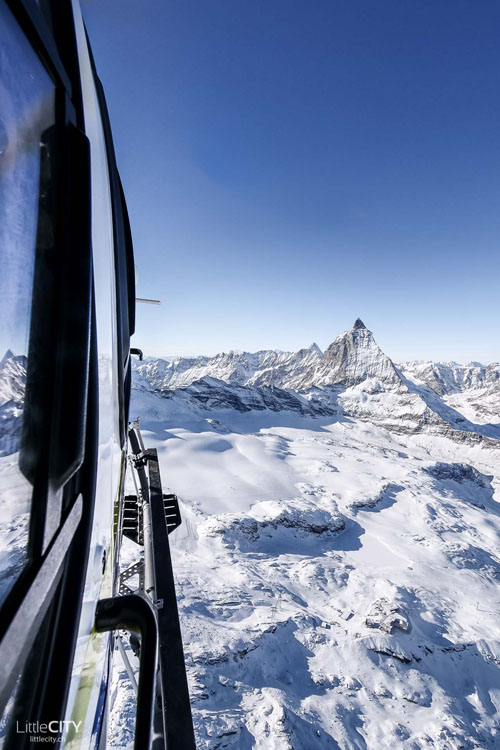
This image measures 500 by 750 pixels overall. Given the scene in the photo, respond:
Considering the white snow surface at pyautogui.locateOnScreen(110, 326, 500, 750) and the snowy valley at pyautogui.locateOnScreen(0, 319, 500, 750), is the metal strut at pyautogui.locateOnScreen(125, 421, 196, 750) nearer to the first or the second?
the snowy valley at pyautogui.locateOnScreen(0, 319, 500, 750)

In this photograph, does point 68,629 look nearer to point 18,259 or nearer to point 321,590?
point 18,259

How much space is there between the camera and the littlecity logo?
74 centimetres

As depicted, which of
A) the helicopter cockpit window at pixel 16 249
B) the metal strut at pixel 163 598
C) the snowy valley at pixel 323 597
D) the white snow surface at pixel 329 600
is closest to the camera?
the helicopter cockpit window at pixel 16 249

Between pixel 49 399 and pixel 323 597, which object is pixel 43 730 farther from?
pixel 323 597

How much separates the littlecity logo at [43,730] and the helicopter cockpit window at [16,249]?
364 mm

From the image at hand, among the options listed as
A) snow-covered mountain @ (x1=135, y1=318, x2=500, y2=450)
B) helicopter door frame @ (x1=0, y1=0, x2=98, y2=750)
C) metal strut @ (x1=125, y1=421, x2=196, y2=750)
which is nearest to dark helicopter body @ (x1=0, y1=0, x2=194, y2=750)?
helicopter door frame @ (x1=0, y1=0, x2=98, y2=750)

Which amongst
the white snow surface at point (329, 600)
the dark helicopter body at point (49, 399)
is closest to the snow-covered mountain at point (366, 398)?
the white snow surface at point (329, 600)

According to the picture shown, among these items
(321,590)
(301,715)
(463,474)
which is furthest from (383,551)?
(463,474)

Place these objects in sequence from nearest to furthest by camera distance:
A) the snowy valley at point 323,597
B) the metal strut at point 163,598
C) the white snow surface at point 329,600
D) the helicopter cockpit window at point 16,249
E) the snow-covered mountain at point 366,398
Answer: the helicopter cockpit window at point 16,249 < the metal strut at point 163,598 < the snowy valley at point 323,597 < the white snow surface at point 329,600 < the snow-covered mountain at point 366,398

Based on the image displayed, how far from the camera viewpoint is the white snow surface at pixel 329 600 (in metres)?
15.9

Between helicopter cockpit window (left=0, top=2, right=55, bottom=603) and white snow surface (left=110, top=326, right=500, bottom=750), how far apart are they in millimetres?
13564

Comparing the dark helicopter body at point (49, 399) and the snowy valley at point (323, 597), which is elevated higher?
the dark helicopter body at point (49, 399)

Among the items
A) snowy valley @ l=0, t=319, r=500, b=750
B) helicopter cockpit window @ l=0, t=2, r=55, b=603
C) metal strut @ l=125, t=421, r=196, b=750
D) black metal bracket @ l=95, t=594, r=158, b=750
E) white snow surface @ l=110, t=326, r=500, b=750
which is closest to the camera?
helicopter cockpit window @ l=0, t=2, r=55, b=603

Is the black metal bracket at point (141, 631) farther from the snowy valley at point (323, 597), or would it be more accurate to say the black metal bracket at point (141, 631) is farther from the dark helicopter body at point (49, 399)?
the snowy valley at point (323, 597)
